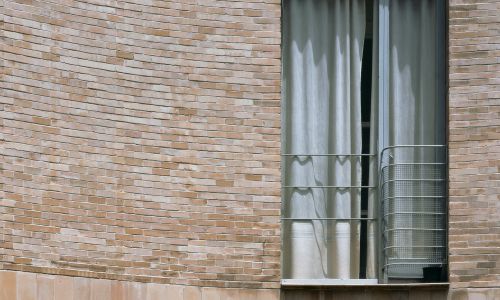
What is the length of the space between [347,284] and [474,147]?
6.43ft

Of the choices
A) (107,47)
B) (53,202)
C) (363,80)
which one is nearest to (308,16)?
(363,80)

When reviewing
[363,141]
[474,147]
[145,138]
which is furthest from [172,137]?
[474,147]

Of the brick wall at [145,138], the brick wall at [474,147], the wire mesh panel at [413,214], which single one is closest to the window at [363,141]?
the wire mesh panel at [413,214]

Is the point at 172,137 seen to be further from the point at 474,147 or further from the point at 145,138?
the point at 474,147

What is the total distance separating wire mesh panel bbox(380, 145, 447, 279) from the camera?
17.3 m

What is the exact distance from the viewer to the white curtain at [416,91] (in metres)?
17.6

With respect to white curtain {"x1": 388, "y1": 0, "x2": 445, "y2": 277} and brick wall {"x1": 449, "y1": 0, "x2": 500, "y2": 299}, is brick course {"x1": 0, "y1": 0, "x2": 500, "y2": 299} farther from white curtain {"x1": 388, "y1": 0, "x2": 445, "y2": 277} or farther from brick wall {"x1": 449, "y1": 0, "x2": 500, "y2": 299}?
white curtain {"x1": 388, "y1": 0, "x2": 445, "y2": 277}

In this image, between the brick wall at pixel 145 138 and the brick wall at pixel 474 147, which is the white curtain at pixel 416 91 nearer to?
the brick wall at pixel 474 147

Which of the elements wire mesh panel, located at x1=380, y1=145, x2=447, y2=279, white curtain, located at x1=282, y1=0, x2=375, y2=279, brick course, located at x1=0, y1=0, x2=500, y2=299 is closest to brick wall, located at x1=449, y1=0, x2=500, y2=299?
brick course, located at x1=0, y1=0, x2=500, y2=299

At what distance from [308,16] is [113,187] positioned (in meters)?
2.91

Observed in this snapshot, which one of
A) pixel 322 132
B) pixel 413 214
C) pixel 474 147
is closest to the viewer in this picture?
pixel 474 147

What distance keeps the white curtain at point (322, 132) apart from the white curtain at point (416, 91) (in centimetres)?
39

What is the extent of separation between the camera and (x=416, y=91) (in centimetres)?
1781

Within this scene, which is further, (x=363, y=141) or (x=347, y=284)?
(x=363, y=141)
